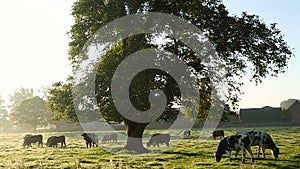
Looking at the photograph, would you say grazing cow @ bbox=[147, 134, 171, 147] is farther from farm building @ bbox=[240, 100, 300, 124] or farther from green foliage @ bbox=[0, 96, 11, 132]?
green foliage @ bbox=[0, 96, 11, 132]

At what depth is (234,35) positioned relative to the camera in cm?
2566

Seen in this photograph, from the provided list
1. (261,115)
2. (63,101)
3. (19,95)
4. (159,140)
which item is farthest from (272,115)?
(19,95)

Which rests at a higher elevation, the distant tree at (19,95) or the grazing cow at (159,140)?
the distant tree at (19,95)

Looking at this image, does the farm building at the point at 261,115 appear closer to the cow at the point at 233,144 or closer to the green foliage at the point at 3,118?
the cow at the point at 233,144

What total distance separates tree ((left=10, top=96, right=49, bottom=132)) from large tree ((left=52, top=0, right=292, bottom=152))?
75.0 meters

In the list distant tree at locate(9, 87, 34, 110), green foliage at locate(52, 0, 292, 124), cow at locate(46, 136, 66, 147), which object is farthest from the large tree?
distant tree at locate(9, 87, 34, 110)

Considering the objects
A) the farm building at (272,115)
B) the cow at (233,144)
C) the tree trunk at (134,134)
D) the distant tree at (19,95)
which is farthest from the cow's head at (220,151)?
the distant tree at (19,95)

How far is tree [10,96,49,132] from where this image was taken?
97625mm

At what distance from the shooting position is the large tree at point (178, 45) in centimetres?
2459

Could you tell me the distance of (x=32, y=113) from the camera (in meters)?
98.2

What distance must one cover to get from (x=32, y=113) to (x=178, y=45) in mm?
81208

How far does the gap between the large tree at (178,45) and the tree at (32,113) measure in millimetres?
75028

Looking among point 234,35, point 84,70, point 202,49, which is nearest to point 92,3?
point 84,70

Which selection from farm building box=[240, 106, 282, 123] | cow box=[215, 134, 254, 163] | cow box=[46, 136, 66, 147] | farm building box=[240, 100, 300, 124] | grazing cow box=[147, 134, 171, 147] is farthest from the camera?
farm building box=[240, 106, 282, 123]
